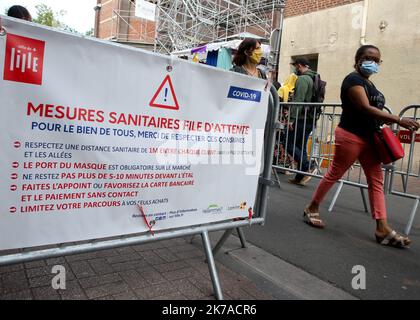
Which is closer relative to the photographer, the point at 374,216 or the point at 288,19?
the point at 374,216

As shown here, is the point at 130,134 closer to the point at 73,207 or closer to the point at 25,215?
the point at 73,207

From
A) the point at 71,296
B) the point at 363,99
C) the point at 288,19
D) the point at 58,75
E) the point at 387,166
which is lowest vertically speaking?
the point at 71,296

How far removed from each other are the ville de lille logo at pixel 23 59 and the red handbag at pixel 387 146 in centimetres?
330

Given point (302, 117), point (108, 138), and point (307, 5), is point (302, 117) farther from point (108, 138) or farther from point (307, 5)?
point (307, 5)

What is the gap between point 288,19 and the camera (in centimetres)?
1416

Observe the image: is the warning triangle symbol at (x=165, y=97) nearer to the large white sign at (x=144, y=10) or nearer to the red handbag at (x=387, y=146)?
the red handbag at (x=387, y=146)

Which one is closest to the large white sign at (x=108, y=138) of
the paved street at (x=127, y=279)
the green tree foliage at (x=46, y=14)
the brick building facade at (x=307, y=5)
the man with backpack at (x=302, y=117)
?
the paved street at (x=127, y=279)

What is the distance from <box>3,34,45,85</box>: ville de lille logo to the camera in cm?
190

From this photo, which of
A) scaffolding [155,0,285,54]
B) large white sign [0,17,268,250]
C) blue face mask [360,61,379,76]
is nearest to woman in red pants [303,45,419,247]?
blue face mask [360,61,379,76]

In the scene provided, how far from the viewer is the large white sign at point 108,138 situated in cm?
200

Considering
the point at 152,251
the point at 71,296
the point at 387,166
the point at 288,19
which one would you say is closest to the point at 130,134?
the point at 71,296

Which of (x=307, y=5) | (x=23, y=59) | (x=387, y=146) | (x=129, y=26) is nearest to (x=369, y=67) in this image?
(x=387, y=146)

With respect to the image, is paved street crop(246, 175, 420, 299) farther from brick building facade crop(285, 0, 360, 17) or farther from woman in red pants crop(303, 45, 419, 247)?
brick building facade crop(285, 0, 360, 17)

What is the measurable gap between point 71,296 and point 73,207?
76 cm
